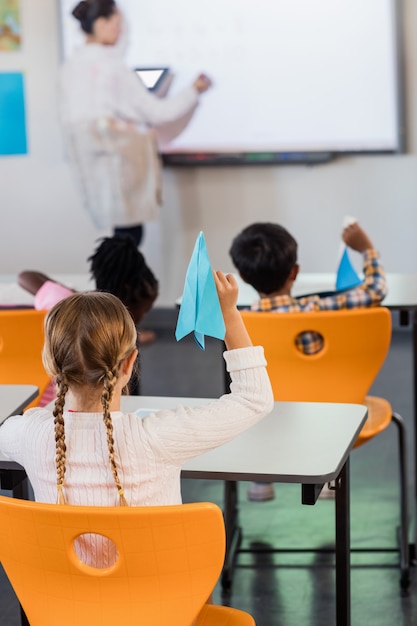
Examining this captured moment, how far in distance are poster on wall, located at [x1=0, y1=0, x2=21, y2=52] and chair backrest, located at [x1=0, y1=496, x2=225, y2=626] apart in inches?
183

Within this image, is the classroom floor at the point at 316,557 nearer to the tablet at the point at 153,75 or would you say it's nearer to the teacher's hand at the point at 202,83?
the teacher's hand at the point at 202,83

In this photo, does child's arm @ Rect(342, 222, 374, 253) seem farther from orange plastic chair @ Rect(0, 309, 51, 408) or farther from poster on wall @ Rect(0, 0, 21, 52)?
poster on wall @ Rect(0, 0, 21, 52)

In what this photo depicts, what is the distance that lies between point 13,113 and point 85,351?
449cm

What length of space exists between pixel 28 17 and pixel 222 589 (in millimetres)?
3883

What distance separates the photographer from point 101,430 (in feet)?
5.08

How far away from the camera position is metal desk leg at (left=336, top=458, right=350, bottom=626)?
1.96 meters

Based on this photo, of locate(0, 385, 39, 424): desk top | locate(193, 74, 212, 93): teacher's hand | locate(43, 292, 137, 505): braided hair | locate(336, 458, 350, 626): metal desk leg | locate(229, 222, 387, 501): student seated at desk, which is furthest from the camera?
locate(193, 74, 212, 93): teacher's hand

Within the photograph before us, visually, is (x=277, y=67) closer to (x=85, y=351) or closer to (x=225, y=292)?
(x=225, y=292)

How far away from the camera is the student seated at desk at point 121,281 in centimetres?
288

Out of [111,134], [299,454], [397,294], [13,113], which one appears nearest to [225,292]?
[299,454]

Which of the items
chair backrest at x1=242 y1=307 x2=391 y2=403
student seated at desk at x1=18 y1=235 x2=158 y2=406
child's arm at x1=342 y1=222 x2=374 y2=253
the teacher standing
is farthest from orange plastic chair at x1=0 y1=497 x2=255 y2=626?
the teacher standing

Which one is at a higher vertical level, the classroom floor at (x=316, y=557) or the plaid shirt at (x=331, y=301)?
the plaid shirt at (x=331, y=301)

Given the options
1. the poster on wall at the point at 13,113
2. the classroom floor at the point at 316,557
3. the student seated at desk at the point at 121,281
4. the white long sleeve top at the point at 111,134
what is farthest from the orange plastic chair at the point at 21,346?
the poster on wall at the point at 13,113

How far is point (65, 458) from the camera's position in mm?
1547
